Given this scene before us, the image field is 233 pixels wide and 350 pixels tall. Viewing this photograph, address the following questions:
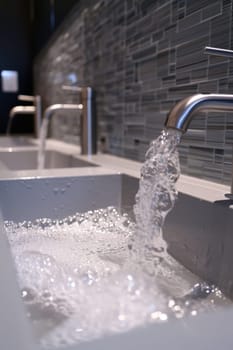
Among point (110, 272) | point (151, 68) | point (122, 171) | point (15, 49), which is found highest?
point (15, 49)

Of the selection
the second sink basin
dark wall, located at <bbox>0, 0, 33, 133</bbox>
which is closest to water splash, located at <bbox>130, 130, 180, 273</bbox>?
the second sink basin

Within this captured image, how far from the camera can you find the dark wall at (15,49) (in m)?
2.76

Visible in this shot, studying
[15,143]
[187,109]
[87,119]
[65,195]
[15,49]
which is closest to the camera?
[187,109]

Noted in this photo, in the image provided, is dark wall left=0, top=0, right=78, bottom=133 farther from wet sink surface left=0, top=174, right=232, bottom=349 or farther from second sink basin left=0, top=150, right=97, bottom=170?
wet sink surface left=0, top=174, right=232, bottom=349

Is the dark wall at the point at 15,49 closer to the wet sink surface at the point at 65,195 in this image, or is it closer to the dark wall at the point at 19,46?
the dark wall at the point at 19,46

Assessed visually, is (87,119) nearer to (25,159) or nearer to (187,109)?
(25,159)

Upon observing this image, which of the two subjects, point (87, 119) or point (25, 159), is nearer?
point (87, 119)

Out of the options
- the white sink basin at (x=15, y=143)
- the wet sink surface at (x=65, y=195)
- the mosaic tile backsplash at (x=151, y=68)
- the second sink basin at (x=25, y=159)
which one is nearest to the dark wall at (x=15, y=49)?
the white sink basin at (x=15, y=143)

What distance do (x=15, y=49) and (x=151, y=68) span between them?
2.20m

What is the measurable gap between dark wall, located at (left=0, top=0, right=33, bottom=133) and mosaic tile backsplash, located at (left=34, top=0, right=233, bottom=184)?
1182 mm

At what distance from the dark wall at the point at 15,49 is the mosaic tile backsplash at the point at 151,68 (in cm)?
118

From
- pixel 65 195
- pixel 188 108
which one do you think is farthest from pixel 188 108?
pixel 65 195

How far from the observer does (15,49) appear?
284 centimetres

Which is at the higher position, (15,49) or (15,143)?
(15,49)
